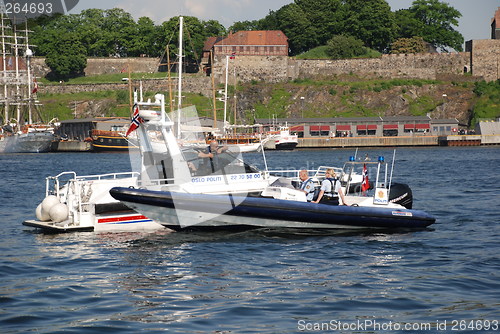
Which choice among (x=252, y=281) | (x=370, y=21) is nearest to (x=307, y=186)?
(x=252, y=281)

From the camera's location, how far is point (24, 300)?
1441cm

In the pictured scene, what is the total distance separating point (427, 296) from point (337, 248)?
505 centimetres

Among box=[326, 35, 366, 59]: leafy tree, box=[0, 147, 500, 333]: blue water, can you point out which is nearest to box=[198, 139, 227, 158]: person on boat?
box=[0, 147, 500, 333]: blue water

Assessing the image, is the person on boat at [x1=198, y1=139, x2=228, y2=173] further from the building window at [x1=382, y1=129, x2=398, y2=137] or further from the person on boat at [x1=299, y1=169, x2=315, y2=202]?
the building window at [x1=382, y1=129, x2=398, y2=137]

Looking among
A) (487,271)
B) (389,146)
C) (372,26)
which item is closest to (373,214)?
(487,271)

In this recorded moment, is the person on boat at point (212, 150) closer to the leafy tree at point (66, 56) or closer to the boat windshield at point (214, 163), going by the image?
the boat windshield at point (214, 163)

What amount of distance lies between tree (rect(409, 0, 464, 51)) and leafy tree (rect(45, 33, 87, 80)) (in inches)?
2486

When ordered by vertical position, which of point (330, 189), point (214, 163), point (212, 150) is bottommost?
point (330, 189)

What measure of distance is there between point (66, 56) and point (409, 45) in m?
61.9

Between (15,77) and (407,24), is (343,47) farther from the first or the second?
(15,77)

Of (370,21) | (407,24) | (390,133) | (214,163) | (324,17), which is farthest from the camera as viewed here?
(407,24)

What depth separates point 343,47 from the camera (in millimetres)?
128500

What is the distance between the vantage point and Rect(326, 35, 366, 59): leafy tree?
128m

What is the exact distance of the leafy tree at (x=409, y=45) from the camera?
13125 cm
